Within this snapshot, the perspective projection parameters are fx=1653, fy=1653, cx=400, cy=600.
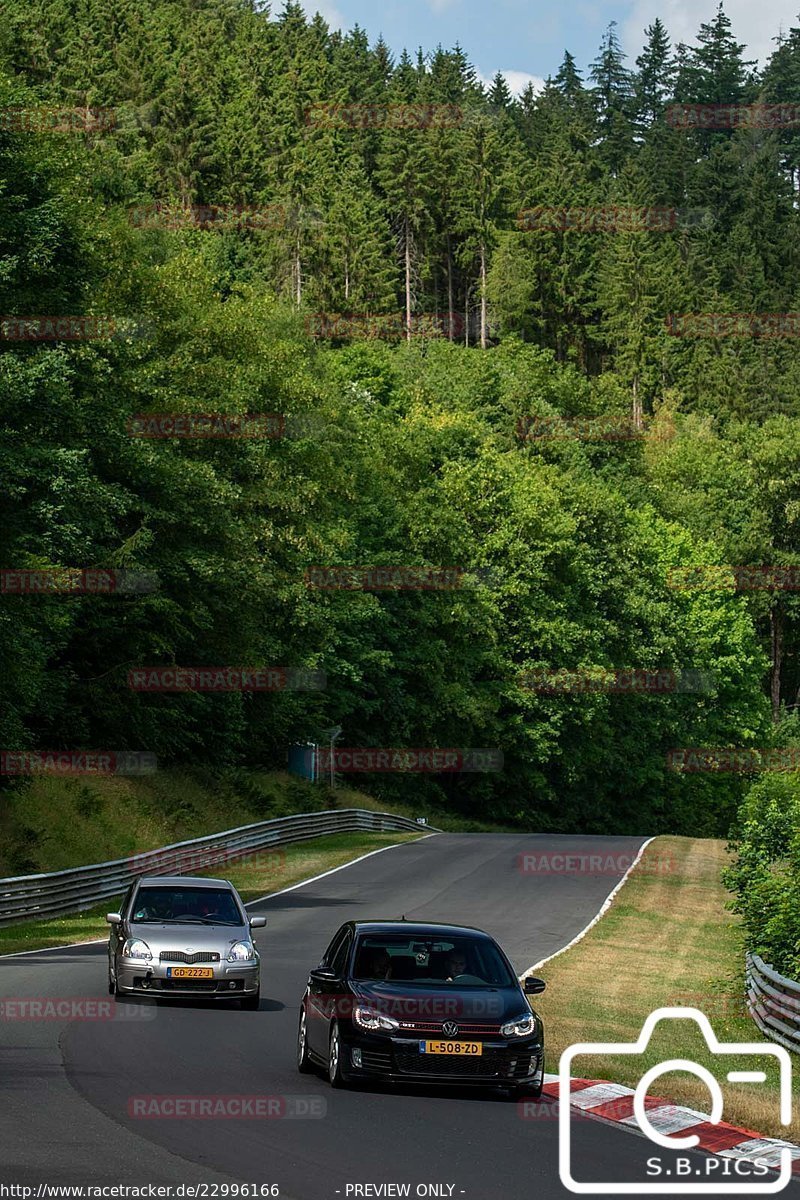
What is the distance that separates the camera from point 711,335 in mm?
156250

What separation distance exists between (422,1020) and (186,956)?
25.0 feet

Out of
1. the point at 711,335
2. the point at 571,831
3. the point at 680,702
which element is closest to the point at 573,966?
the point at 571,831

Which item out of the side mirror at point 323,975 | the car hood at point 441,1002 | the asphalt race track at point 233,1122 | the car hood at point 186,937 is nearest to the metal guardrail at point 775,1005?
the asphalt race track at point 233,1122

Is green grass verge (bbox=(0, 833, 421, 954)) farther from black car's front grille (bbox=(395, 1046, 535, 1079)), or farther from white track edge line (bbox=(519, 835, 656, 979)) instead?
black car's front grille (bbox=(395, 1046, 535, 1079))

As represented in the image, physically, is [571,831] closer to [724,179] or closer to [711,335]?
[711,335]

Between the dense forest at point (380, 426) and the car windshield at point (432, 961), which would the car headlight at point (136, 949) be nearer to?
the car windshield at point (432, 961)

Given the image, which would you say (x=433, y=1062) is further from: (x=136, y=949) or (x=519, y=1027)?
(x=136, y=949)

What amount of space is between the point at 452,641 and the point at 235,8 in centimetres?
14511

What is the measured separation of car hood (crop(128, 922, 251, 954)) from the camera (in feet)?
68.0

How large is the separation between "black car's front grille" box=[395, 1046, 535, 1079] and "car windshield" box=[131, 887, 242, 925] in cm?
817

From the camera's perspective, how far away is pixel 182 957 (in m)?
20.7

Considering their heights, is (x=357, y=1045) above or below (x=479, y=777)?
above

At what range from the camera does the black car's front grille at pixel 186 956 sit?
813 inches

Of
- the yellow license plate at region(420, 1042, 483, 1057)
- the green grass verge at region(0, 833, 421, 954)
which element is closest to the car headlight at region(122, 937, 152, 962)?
the green grass verge at region(0, 833, 421, 954)
